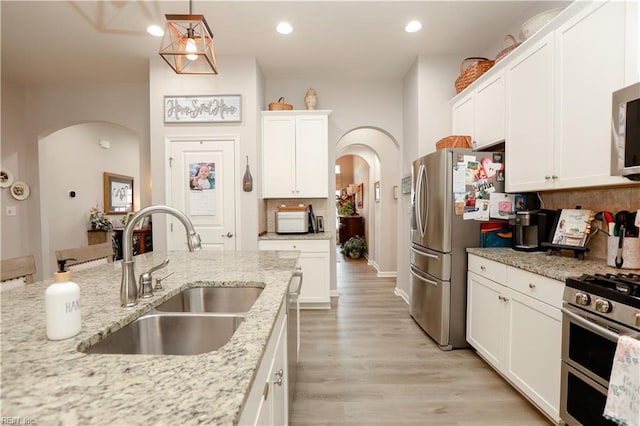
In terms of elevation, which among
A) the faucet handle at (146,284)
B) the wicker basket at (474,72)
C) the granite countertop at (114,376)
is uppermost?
the wicker basket at (474,72)

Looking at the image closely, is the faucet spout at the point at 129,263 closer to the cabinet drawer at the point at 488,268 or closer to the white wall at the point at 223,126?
the cabinet drawer at the point at 488,268

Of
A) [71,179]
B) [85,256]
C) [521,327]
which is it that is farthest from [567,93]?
[71,179]

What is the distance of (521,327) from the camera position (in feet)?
6.27

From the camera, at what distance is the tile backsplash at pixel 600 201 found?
1833 millimetres

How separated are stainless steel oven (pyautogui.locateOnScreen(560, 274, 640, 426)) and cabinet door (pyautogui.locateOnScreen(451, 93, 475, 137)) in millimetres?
1878

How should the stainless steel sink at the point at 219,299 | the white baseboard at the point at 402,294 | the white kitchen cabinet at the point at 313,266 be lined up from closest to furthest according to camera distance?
the stainless steel sink at the point at 219,299 → the white kitchen cabinet at the point at 313,266 → the white baseboard at the point at 402,294

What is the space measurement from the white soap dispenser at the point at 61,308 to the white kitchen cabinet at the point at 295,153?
10.0 ft

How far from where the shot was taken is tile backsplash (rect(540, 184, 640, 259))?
6.01 feet

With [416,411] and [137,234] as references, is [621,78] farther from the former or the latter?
[137,234]

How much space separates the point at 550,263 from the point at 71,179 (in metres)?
6.57

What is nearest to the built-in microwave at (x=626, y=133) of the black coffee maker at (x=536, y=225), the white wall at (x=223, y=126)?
the black coffee maker at (x=536, y=225)

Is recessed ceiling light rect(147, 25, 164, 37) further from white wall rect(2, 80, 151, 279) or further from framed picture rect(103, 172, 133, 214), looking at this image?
framed picture rect(103, 172, 133, 214)

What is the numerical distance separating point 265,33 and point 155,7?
0.95 m

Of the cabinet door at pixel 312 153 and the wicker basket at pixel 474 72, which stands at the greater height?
the wicker basket at pixel 474 72
